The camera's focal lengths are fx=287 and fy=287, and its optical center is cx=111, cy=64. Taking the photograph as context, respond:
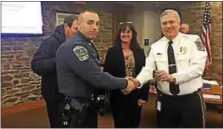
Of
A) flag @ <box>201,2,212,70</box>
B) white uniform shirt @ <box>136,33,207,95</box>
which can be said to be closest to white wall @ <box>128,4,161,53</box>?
flag @ <box>201,2,212,70</box>

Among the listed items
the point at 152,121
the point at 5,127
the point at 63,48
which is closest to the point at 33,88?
the point at 5,127

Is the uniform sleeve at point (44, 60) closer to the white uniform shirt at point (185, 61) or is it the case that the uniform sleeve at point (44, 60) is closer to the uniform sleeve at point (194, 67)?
the white uniform shirt at point (185, 61)

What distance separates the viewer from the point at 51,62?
1906 mm

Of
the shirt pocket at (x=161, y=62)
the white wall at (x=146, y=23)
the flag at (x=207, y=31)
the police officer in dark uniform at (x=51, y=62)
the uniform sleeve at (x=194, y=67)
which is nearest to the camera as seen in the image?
the uniform sleeve at (x=194, y=67)

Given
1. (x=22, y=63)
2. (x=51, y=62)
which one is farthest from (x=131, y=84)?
(x=22, y=63)

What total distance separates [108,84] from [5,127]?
2101 millimetres

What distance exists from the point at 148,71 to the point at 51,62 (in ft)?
2.17

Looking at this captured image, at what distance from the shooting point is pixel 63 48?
5.27 feet

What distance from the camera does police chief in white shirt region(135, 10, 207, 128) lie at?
1777 millimetres

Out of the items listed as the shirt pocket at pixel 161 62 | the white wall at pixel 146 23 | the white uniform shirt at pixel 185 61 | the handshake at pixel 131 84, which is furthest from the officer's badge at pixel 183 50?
the white wall at pixel 146 23

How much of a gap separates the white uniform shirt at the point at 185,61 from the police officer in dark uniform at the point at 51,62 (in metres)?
0.63

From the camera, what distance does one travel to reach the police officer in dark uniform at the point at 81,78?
1.57 metres

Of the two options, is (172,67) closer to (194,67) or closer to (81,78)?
(194,67)

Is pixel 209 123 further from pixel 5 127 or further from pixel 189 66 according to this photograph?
pixel 5 127
